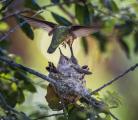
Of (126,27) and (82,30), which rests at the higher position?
(126,27)

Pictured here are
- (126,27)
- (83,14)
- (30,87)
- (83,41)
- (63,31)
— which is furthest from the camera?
(83,41)

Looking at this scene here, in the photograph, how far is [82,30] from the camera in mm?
1357

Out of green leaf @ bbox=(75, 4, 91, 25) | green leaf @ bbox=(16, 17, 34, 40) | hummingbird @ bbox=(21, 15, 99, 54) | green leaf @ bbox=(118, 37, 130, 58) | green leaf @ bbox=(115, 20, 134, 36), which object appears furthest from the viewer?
green leaf @ bbox=(118, 37, 130, 58)

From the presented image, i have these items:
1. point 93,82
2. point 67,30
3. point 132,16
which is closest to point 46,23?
point 67,30

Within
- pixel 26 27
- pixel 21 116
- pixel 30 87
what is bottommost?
pixel 21 116

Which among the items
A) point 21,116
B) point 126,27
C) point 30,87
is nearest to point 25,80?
point 30,87

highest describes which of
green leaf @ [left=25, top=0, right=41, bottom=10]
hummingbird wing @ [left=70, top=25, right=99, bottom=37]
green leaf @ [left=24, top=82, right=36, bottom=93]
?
green leaf @ [left=25, top=0, right=41, bottom=10]

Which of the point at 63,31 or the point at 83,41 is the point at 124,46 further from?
the point at 63,31

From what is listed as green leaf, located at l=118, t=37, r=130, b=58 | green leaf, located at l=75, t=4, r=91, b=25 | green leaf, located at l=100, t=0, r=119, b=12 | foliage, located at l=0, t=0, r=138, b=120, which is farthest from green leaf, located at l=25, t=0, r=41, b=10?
green leaf, located at l=118, t=37, r=130, b=58

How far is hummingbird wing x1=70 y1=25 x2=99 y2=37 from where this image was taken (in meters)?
1.34

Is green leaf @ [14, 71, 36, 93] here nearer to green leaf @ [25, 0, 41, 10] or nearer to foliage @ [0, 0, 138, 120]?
foliage @ [0, 0, 138, 120]

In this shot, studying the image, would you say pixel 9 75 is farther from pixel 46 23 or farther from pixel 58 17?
pixel 46 23

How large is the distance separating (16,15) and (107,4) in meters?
0.38

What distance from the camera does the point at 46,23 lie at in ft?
Answer: 4.52
